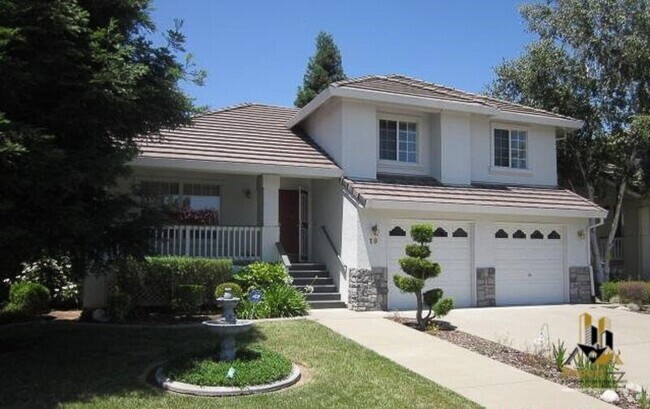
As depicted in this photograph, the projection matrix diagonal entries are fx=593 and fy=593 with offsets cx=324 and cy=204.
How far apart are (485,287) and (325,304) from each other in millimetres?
4854

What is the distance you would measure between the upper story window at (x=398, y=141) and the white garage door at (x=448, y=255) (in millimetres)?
2577

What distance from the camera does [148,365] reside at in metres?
8.89

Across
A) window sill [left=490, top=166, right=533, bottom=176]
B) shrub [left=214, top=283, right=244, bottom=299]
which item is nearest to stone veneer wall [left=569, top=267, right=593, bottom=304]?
window sill [left=490, top=166, right=533, bottom=176]

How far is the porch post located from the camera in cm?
1603

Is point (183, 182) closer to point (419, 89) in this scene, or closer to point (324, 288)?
point (324, 288)

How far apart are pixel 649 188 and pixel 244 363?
18768 millimetres

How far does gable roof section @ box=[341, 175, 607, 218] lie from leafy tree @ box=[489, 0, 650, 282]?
3833 mm

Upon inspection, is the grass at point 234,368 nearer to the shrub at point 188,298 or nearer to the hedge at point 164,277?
the shrub at point 188,298

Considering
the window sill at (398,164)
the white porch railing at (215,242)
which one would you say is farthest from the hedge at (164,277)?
the window sill at (398,164)

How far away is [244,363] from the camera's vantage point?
8.18 m

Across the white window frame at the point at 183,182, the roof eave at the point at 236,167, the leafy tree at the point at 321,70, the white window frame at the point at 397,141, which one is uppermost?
the leafy tree at the point at 321,70

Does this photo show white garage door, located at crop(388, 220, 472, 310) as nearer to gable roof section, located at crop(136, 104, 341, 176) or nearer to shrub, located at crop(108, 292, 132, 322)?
gable roof section, located at crop(136, 104, 341, 176)

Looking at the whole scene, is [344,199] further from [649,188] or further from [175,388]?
[649,188]

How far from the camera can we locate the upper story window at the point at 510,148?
63.6ft
